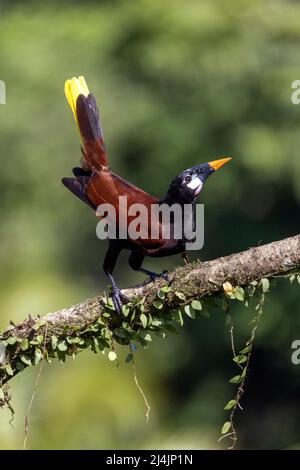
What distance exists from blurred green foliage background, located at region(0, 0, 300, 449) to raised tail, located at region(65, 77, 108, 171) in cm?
327

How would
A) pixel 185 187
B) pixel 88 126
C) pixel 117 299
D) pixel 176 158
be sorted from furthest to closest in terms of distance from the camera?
pixel 176 158 < pixel 88 126 < pixel 185 187 < pixel 117 299

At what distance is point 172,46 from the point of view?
8.68 meters

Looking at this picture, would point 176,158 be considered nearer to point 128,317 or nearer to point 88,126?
point 88,126

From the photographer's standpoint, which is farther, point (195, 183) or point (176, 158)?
point (176, 158)

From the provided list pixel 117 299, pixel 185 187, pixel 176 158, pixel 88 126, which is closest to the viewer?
pixel 117 299

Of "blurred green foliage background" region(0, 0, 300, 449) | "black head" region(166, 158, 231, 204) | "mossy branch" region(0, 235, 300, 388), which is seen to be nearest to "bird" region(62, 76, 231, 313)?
"black head" region(166, 158, 231, 204)

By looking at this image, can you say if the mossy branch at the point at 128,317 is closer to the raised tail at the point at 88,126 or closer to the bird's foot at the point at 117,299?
the bird's foot at the point at 117,299

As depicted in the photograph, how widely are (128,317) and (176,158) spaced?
4590mm

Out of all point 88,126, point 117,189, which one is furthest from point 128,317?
point 88,126

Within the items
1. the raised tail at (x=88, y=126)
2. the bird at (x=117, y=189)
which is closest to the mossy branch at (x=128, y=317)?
the bird at (x=117, y=189)

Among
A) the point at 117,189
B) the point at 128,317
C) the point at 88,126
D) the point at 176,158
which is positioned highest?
the point at 176,158

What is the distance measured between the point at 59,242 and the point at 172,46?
1782mm

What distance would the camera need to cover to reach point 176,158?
838cm

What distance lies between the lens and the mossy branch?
3727mm
